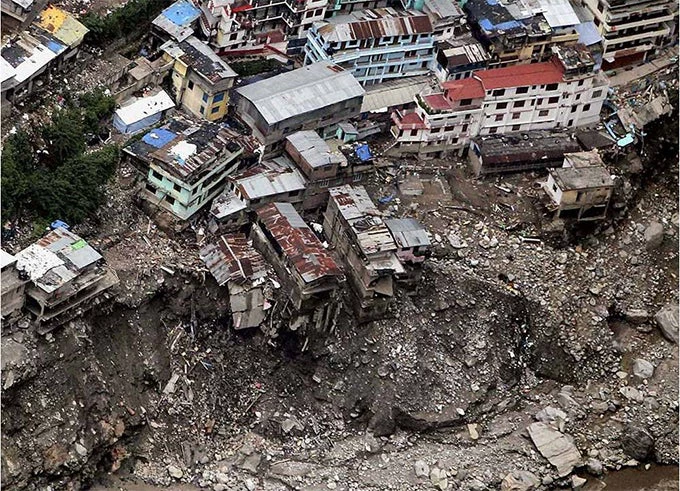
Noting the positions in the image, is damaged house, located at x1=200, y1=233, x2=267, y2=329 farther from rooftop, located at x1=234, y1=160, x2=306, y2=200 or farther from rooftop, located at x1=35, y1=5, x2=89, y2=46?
rooftop, located at x1=35, y1=5, x2=89, y2=46

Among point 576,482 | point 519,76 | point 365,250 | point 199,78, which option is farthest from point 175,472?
point 519,76

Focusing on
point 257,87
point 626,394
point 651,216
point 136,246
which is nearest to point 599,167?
point 651,216

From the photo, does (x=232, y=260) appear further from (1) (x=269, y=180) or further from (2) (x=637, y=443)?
(2) (x=637, y=443)

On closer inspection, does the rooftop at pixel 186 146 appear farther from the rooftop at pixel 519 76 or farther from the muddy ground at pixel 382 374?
the rooftop at pixel 519 76

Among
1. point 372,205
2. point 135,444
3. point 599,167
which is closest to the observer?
point 135,444

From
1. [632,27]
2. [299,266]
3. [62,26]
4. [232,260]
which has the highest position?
[62,26]

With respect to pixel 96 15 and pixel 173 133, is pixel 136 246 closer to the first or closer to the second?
pixel 173 133

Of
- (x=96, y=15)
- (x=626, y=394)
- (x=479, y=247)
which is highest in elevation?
(x=96, y=15)
